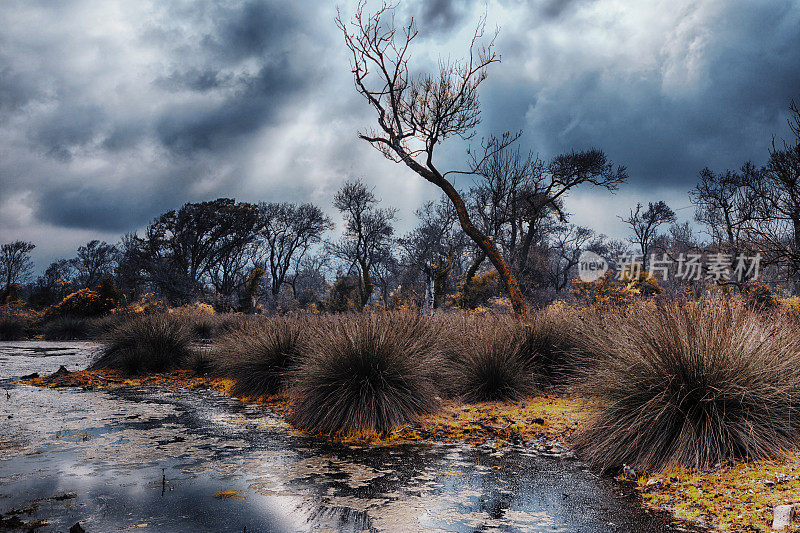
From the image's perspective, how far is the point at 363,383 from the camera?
17.1ft

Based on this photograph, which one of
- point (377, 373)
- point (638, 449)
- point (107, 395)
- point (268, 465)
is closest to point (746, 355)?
point (638, 449)

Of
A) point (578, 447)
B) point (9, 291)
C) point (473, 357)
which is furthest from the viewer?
point (9, 291)

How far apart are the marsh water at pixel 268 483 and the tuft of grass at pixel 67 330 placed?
15827 mm

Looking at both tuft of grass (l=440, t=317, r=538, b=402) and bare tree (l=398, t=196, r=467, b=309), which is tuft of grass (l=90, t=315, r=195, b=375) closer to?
tuft of grass (l=440, t=317, r=538, b=402)

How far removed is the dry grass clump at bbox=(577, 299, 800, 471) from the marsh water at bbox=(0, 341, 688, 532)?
1.52 feet

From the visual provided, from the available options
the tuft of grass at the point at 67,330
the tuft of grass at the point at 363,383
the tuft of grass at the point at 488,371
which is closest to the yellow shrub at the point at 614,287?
the tuft of grass at the point at 488,371

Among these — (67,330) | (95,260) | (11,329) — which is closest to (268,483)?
(67,330)

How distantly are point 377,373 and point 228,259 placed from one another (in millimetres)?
31001

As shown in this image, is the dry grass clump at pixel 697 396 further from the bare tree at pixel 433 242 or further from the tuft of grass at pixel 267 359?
the bare tree at pixel 433 242

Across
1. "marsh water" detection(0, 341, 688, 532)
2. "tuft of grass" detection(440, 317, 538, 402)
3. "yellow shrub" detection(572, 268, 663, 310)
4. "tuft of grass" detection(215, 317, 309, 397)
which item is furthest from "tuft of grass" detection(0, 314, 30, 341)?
"yellow shrub" detection(572, 268, 663, 310)

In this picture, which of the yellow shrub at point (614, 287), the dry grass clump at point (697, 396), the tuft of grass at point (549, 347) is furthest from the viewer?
the yellow shrub at point (614, 287)

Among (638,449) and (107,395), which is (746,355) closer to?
(638,449)

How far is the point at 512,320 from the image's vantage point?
7961 mm

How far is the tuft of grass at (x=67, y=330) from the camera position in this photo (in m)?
19.0
